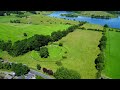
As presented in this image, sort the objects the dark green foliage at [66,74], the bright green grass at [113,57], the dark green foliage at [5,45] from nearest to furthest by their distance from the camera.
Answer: the dark green foliage at [66,74], the bright green grass at [113,57], the dark green foliage at [5,45]

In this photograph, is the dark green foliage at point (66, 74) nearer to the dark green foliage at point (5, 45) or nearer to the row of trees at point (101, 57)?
the row of trees at point (101, 57)

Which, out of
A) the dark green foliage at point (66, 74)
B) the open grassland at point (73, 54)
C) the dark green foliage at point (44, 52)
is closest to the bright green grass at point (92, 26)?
the open grassland at point (73, 54)

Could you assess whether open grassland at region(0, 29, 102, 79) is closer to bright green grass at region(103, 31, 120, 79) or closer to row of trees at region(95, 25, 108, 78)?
row of trees at region(95, 25, 108, 78)

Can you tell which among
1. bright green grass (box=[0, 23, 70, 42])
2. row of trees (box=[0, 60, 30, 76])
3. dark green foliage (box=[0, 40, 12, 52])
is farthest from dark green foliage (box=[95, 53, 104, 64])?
dark green foliage (box=[0, 40, 12, 52])

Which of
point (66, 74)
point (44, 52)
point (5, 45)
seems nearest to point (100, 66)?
point (66, 74)
